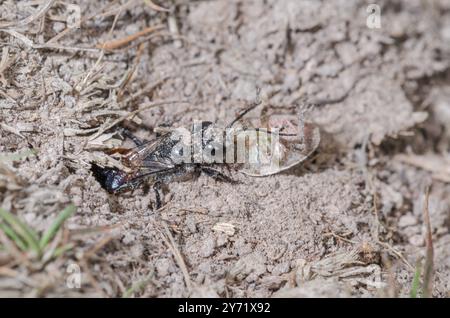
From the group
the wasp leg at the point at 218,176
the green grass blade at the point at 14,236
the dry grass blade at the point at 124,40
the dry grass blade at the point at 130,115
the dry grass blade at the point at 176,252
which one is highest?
the dry grass blade at the point at 124,40

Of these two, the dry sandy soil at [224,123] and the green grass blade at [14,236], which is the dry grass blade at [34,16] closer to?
the dry sandy soil at [224,123]

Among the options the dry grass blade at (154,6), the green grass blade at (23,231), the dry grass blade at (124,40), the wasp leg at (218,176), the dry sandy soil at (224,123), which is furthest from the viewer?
the dry grass blade at (154,6)

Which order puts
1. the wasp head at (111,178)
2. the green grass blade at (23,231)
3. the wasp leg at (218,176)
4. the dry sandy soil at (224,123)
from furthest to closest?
A: the wasp leg at (218,176) < the wasp head at (111,178) < the dry sandy soil at (224,123) < the green grass blade at (23,231)

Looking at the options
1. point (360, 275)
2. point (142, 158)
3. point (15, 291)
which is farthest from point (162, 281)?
point (360, 275)

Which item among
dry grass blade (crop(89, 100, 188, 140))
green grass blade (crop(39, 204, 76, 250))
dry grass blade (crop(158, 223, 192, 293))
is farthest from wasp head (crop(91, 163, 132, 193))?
green grass blade (crop(39, 204, 76, 250))

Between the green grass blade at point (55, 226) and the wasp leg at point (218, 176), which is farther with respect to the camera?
the wasp leg at point (218, 176)

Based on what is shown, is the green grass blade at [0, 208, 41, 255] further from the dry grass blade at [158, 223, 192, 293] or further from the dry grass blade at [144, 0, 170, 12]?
the dry grass blade at [144, 0, 170, 12]

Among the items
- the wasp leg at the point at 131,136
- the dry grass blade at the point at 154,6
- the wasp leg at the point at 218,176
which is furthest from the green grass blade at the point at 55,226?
the dry grass blade at the point at 154,6
